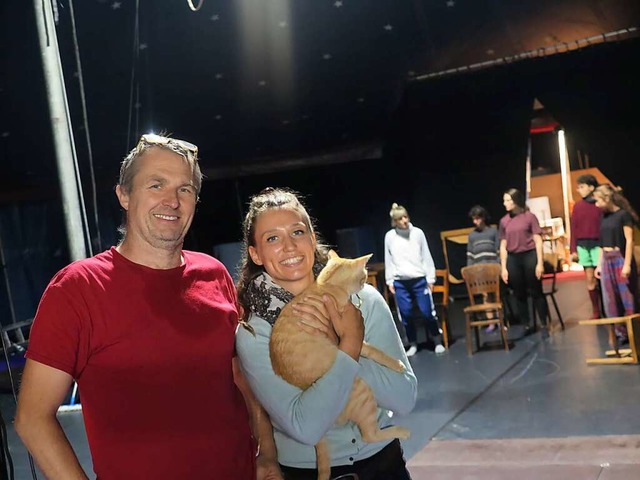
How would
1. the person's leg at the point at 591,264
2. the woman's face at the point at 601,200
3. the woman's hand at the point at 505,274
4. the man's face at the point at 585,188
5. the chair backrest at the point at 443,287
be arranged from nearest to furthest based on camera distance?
the woman's face at the point at 601,200
the man's face at the point at 585,188
the person's leg at the point at 591,264
the woman's hand at the point at 505,274
the chair backrest at the point at 443,287

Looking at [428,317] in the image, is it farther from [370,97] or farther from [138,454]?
[138,454]

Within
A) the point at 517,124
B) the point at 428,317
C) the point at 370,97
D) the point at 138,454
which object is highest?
the point at 370,97

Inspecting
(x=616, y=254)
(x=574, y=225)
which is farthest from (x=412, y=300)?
(x=616, y=254)

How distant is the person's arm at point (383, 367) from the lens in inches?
57.6

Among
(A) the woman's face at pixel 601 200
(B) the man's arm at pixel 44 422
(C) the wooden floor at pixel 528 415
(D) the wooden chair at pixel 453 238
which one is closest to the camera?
(B) the man's arm at pixel 44 422

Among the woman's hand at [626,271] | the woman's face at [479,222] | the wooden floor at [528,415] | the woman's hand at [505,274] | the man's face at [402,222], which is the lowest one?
the wooden floor at [528,415]

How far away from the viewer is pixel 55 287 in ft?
4.69

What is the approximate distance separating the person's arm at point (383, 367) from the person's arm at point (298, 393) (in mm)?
79

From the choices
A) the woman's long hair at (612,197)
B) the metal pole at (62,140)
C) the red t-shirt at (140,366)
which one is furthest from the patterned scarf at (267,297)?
the woman's long hair at (612,197)

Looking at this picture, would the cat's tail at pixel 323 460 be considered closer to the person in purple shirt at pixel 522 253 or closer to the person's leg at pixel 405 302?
the person's leg at pixel 405 302

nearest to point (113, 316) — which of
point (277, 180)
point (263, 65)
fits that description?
point (263, 65)

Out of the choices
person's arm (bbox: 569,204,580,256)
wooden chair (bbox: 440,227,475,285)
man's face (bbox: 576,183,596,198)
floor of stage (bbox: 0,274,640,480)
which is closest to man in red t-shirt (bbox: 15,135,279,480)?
floor of stage (bbox: 0,274,640,480)

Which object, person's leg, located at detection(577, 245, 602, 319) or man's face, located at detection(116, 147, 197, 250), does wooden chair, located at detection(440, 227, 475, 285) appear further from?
man's face, located at detection(116, 147, 197, 250)

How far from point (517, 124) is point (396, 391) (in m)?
9.28
